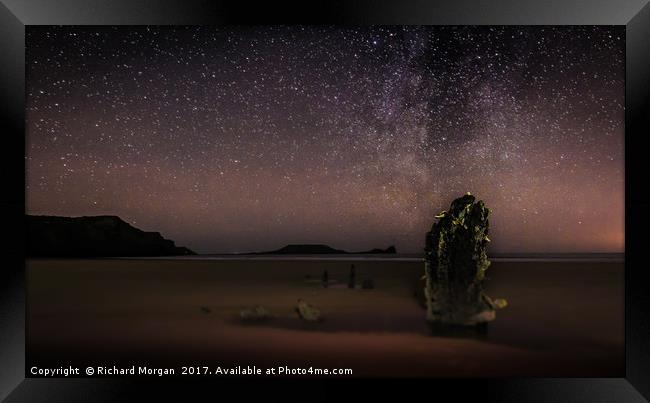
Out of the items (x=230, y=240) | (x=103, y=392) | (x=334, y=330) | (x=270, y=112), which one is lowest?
(x=103, y=392)

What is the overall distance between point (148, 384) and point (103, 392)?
0.25m

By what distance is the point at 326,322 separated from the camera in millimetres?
3428

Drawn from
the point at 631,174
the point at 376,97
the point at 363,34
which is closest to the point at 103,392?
the point at 376,97

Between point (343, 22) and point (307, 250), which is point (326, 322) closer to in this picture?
point (307, 250)

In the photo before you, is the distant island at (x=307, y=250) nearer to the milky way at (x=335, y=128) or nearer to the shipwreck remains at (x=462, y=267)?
the milky way at (x=335, y=128)

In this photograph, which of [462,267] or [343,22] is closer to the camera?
[343,22]

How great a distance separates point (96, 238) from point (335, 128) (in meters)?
1.77

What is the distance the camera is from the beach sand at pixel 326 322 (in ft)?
Answer: 10.5

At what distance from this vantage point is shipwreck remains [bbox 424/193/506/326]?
3.29 m

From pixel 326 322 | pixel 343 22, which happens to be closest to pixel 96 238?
pixel 326 322

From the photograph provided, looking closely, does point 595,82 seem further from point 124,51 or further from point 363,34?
point 124,51

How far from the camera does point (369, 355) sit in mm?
3242

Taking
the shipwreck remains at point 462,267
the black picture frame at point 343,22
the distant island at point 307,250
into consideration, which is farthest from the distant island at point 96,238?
the shipwreck remains at point 462,267

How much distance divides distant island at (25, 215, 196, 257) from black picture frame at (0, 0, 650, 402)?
407 mm
